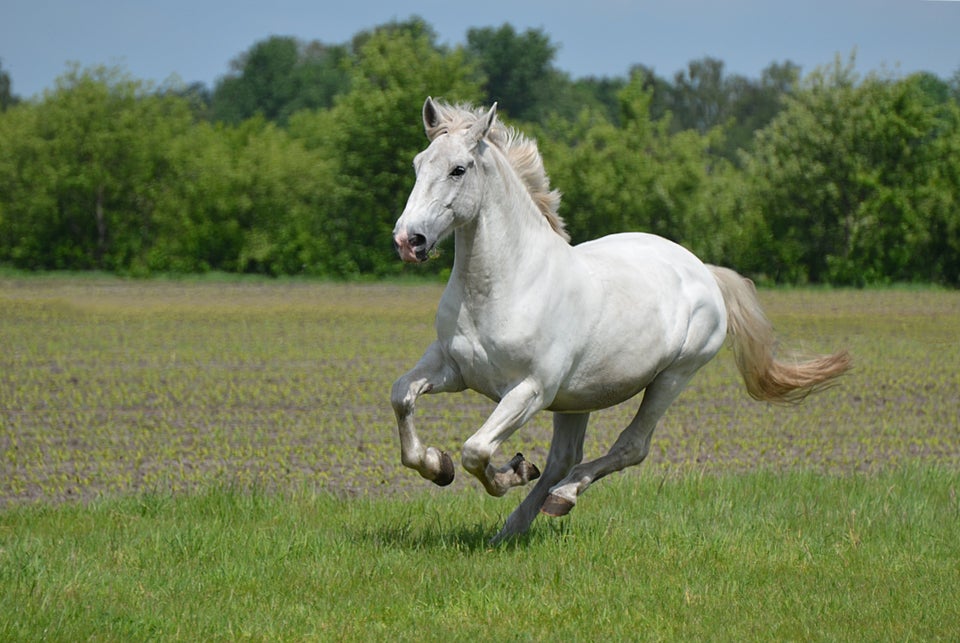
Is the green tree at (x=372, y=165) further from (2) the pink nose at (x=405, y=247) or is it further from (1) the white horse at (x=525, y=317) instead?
(2) the pink nose at (x=405, y=247)

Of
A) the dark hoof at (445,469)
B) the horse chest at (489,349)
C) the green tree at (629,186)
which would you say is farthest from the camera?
the green tree at (629,186)

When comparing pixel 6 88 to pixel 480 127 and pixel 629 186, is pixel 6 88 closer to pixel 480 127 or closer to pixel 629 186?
pixel 629 186

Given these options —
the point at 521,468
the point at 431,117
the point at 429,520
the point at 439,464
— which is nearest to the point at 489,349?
the point at 439,464

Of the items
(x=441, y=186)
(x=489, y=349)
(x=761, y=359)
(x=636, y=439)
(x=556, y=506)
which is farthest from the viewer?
(x=761, y=359)

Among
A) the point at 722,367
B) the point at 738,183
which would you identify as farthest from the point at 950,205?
the point at 722,367

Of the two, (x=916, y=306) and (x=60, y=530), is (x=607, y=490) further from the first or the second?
(x=916, y=306)

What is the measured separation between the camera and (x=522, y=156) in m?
6.85

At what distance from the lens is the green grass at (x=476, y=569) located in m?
5.46

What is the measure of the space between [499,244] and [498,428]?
933 mm

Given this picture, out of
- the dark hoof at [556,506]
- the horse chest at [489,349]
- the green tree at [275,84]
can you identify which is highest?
the green tree at [275,84]

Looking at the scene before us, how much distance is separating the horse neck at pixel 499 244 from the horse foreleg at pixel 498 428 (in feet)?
1.73

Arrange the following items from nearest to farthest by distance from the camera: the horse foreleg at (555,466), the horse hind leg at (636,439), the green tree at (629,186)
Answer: the horse hind leg at (636,439) → the horse foreleg at (555,466) → the green tree at (629,186)

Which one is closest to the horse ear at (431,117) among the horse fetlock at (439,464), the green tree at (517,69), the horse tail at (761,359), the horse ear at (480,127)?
the horse ear at (480,127)

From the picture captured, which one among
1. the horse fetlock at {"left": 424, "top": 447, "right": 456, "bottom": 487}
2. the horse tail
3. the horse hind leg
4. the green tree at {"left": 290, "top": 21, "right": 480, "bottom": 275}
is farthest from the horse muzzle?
the green tree at {"left": 290, "top": 21, "right": 480, "bottom": 275}
